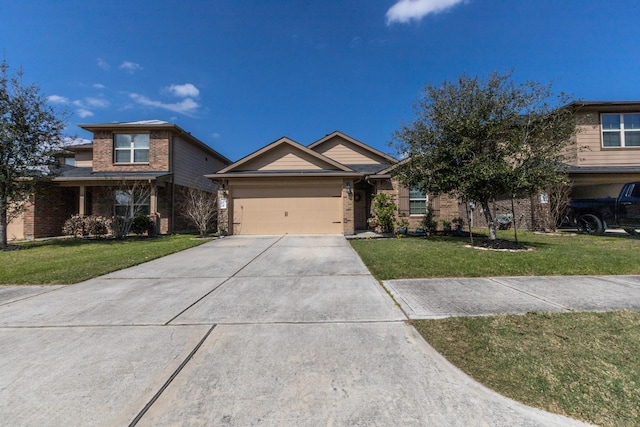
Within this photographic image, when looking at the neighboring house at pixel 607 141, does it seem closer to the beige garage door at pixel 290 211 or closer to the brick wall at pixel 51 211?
the beige garage door at pixel 290 211

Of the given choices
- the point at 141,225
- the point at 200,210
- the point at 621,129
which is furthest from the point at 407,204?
the point at 141,225

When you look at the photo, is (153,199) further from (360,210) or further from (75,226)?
(360,210)

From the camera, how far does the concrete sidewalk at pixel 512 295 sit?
3.96 metres

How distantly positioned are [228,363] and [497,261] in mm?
6579

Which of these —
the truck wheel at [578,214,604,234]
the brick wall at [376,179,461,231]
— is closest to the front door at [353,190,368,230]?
the brick wall at [376,179,461,231]

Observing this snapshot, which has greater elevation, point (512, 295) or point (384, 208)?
point (384, 208)

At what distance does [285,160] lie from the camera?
14109 mm

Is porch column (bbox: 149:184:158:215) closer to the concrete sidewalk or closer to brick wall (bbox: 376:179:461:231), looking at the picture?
brick wall (bbox: 376:179:461:231)

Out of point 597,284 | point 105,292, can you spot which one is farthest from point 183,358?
point 597,284

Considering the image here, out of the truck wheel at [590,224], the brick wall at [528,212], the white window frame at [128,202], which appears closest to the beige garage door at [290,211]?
the white window frame at [128,202]

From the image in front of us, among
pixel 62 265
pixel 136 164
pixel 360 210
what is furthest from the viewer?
pixel 360 210

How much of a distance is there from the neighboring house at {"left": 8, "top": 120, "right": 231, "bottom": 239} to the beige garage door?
445 centimetres

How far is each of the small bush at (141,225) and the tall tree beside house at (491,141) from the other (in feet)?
41.1

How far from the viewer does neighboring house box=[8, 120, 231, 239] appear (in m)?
14.5
